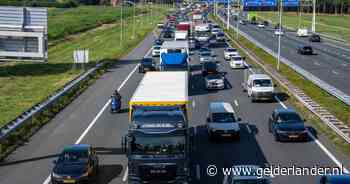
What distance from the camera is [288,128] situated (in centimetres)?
3425

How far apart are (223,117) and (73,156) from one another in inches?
451

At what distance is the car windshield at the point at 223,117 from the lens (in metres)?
35.8

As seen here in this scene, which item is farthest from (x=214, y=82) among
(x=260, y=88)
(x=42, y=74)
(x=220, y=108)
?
(x=42, y=74)

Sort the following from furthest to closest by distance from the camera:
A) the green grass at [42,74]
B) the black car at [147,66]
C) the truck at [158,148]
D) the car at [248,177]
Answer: the black car at [147,66], the green grass at [42,74], the truck at [158,148], the car at [248,177]

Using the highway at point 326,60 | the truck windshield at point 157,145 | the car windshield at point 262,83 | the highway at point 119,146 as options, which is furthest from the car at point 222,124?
the highway at point 326,60

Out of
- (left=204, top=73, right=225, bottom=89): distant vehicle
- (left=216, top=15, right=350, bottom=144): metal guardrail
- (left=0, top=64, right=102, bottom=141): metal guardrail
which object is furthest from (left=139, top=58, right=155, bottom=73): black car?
(left=216, top=15, right=350, bottom=144): metal guardrail

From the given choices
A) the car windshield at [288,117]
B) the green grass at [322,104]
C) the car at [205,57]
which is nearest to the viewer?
the green grass at [322,104]

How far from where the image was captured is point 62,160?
89.6ft

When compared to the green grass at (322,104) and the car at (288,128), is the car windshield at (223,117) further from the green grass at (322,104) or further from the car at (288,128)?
the green grass at (322,104)

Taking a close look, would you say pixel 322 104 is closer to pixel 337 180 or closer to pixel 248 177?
pixel 337 180

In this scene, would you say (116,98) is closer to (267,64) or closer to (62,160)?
(62,160)

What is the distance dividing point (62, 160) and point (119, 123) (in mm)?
13000

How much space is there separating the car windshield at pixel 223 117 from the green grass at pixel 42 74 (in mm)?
13940

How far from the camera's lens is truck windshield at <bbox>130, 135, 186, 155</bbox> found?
23.7 m
